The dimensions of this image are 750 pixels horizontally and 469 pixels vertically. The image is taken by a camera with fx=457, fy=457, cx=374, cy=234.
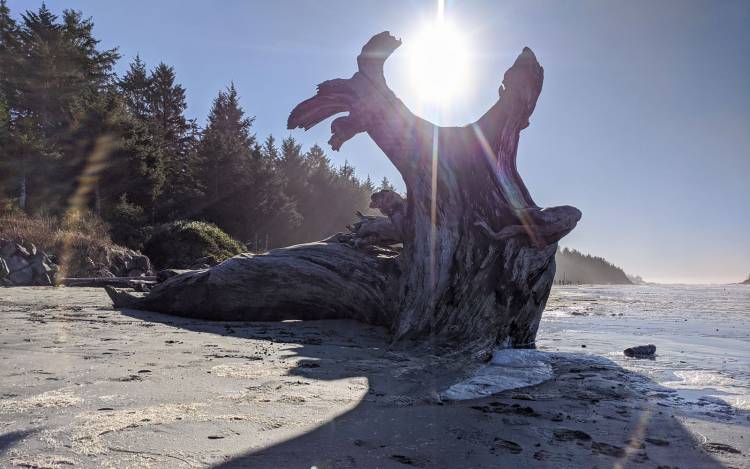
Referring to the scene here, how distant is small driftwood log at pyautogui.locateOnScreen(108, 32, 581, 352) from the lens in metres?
4.90

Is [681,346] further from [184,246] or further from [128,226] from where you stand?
[128,226]

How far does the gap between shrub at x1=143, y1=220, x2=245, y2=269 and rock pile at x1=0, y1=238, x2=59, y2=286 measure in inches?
202

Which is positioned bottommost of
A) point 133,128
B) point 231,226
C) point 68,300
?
point 68,300

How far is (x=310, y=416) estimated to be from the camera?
216 cm

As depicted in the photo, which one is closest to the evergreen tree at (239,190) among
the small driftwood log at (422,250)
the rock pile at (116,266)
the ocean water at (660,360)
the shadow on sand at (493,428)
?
the rock pile at (116,266)

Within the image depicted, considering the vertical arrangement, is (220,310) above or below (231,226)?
below

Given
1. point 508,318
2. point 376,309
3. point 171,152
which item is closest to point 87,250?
point 376,309

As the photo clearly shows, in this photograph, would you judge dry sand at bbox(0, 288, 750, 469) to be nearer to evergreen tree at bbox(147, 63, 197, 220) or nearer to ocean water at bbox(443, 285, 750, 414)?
ocean water at bbox(443, 285, 750, 414)

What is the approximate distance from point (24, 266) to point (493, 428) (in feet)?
46.6

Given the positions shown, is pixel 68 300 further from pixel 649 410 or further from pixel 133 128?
pixel 133 128

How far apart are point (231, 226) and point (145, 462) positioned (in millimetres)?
27033

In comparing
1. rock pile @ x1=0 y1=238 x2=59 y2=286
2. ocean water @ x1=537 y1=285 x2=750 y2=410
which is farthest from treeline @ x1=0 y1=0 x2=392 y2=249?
ocean water @ x1=537 y1=285 x2=750 y2=410

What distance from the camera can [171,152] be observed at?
30219 mm

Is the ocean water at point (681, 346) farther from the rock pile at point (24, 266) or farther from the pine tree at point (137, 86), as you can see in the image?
the pine tree at point (137, 86)
